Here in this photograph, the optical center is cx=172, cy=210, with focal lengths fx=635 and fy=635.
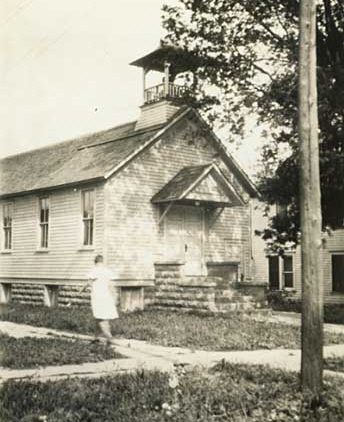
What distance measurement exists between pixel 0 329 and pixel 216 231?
10.6 metres

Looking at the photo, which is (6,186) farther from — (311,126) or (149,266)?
(311,126)

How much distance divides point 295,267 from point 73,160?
635 inches

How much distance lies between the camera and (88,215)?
2100cm

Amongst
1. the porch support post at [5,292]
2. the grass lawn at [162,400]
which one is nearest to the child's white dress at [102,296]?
the grass lawn at [162,400]

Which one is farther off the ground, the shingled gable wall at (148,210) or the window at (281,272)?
the shingled gable wall at (148,210)

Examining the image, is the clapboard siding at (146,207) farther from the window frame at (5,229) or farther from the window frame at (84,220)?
the window frame at (5,229)

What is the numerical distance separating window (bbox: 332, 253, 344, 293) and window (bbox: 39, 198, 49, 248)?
1612 cm

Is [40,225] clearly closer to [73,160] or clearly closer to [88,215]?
[73,160]

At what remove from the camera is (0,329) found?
14.9m

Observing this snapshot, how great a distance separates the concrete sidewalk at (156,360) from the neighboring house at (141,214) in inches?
241

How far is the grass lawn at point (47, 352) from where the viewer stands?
9594 mm

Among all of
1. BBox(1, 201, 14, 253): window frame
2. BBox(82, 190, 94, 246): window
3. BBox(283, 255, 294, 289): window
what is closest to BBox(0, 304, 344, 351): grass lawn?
BBox(82, 190, 94, 246): window

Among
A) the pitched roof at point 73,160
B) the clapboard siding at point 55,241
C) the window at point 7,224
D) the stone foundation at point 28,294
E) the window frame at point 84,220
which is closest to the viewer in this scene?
the window frame at point 84,220

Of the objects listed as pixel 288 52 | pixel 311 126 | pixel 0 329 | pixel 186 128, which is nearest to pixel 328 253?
pixel 186 128
